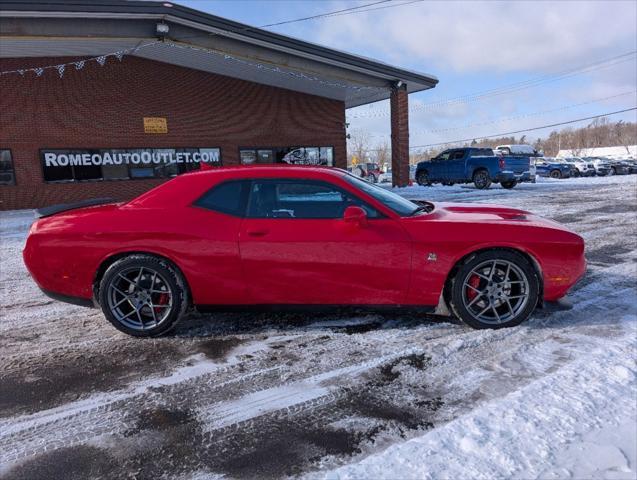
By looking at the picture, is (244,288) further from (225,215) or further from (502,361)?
(502,361)

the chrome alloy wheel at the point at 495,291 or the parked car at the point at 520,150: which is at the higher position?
the parked car at the point at 520,150

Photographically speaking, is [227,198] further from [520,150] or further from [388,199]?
[520,150]

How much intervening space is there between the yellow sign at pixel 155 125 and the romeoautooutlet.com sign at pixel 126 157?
79 cm

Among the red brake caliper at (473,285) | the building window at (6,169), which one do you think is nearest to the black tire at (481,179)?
the red brake caliper at (473,285)

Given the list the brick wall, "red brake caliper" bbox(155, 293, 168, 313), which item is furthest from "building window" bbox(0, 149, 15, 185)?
"red brake caliper" bbox(155, 293, 168, 313)

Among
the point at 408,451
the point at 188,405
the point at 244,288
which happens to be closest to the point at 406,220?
the point at 244,288

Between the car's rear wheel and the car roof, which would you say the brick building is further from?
the car roof

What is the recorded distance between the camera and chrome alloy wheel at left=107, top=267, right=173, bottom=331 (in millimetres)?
3689

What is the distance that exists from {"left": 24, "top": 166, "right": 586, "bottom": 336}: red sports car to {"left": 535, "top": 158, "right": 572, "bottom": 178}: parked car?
2933 centimetres

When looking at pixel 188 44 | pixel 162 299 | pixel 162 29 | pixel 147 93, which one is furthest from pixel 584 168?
pixel 162 299

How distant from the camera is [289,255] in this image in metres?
3.56

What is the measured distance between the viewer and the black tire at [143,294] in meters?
3.65

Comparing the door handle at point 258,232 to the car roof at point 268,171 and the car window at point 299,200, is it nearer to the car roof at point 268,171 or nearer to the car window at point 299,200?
the car window at point 299,200

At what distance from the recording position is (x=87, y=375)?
315 cm
